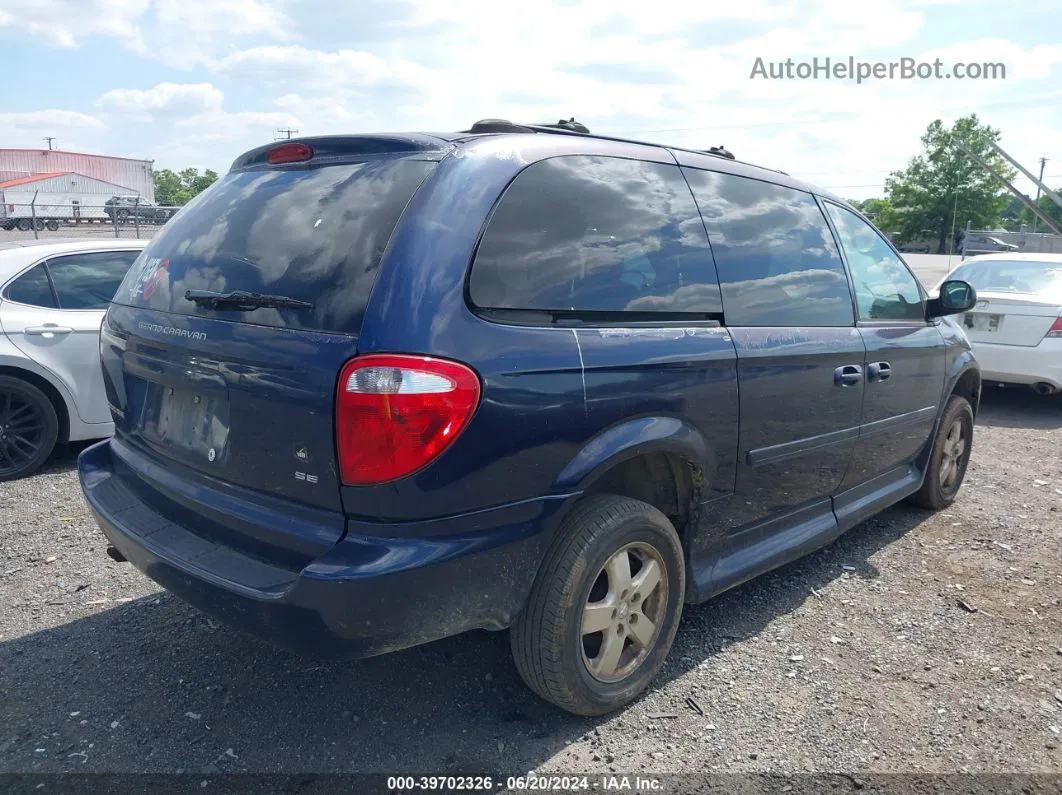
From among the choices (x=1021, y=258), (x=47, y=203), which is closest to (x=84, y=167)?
(x=47, y=203)

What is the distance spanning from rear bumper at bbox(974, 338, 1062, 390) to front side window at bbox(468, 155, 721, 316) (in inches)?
239

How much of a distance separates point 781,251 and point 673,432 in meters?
1.19

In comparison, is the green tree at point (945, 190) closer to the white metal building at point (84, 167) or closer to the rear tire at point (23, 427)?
the white metal building at point (84, 167)

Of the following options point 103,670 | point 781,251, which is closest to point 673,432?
point 781,251

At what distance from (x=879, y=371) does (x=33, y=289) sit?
5159 mm

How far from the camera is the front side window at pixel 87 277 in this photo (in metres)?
5.54

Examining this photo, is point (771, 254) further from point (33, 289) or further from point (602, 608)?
point (33, 289)

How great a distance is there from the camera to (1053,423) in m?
7.86

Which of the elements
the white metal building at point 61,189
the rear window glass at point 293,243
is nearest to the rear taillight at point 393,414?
the rear window glass at point 293,243

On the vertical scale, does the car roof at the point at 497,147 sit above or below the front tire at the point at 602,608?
above

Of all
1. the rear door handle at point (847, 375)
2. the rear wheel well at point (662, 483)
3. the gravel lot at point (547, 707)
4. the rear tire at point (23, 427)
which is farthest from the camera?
the rear tire at point (23, 427)

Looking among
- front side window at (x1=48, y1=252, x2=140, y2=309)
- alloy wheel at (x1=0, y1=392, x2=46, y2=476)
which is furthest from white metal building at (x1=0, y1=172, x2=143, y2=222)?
alloy wheel at (x1=0, y1=392, x2=46, y2=476)

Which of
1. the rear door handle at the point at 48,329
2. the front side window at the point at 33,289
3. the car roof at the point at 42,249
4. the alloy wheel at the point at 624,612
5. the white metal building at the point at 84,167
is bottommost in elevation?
the alloy wheel at the point at 624,612

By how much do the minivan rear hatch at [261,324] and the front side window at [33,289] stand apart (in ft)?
9.55
